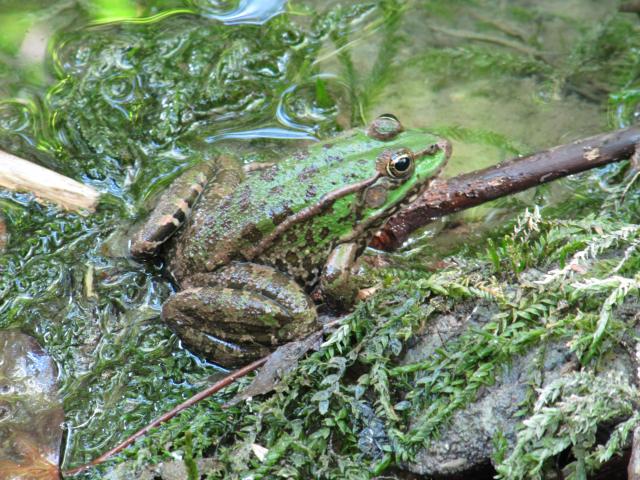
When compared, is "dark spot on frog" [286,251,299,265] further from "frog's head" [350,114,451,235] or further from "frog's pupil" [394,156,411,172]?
"frog's pupil" [394,156,411,172]

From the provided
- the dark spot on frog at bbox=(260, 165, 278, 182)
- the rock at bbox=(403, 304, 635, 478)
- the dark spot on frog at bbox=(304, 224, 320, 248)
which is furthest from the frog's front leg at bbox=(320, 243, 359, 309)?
the rock at bbox=(403, 304, 635, 478)

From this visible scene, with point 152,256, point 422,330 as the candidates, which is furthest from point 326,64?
point 422,330

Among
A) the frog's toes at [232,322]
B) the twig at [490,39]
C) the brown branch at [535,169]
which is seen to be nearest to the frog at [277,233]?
the frog's toes at [232,322]

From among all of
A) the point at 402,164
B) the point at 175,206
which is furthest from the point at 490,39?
the point at 175,206

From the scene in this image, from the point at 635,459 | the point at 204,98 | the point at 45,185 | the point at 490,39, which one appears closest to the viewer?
the point at 635,459

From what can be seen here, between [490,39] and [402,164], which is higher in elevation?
[402,164]

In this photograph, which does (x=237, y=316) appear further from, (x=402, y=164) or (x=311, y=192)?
(x=402, y=164)

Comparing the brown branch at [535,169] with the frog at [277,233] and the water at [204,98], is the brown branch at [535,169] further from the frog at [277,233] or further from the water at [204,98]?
the water at [204,98]

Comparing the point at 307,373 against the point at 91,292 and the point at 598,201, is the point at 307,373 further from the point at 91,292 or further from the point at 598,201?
the point at 598,201
